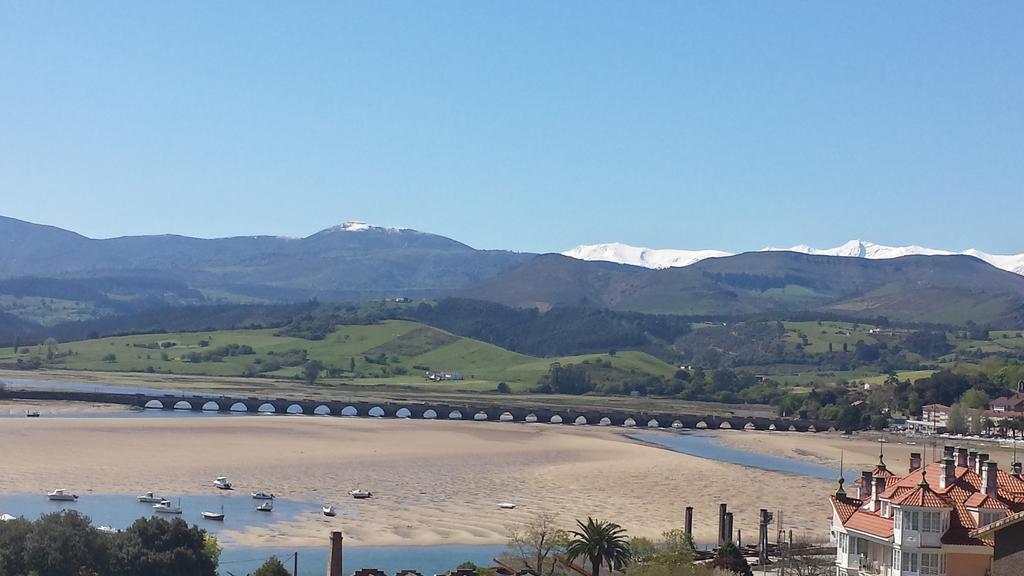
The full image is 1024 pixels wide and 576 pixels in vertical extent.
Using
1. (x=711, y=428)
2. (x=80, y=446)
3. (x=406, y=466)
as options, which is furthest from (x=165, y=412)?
(x=711, y=428)

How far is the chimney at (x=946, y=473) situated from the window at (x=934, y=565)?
3.54 m

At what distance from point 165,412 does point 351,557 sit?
307 ft

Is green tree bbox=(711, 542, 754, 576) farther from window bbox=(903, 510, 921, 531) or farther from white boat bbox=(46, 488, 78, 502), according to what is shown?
white boat bbox=(46, 488, 78, 502)

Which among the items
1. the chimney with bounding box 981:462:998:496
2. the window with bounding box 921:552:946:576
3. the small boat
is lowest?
the small boat

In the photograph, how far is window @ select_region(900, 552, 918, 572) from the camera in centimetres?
2830

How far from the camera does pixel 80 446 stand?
99125 millimetres

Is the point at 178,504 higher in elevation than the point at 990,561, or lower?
lower

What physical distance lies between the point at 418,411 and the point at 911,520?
136638 millimetres

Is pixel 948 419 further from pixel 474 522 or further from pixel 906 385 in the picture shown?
pixel 474 522

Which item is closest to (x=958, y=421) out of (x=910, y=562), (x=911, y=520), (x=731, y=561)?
(x=731, y=561)

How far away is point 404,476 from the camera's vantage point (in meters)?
90.3

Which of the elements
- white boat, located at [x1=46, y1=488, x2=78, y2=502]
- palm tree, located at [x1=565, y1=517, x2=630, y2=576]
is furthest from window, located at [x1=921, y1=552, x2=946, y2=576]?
white boat, located at [x1=46, y1=488, x2=78, y2=502]

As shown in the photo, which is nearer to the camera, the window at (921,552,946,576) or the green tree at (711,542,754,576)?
the window at (921,552,946,576)

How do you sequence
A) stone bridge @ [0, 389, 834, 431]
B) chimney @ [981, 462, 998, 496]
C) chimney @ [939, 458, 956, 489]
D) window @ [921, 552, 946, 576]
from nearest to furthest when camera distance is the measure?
1. window @ [921, 552, 946, 576]
2. chimney @ [981, 462, 998, 496]
3. chimney @ [939, 458, 956, 489]
4. stone bridge @ [0, 389, 834, 431]
